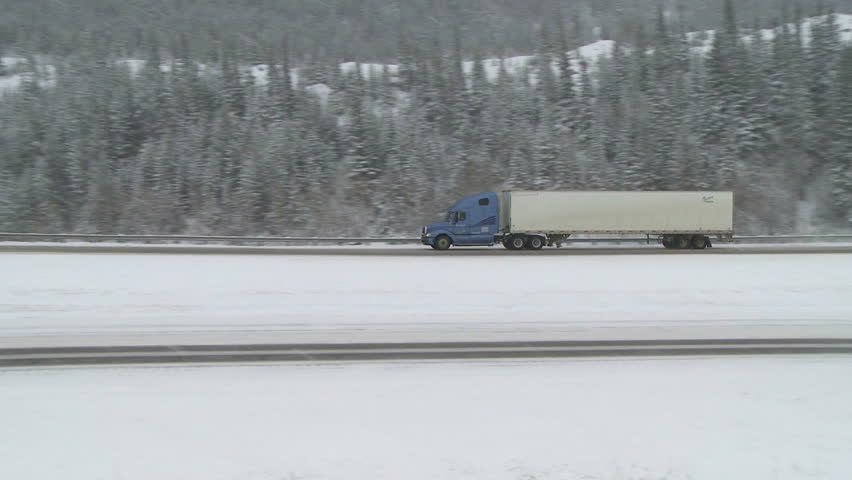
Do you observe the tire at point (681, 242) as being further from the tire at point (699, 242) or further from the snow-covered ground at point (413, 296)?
the snow-covered ground at point (413, 296)


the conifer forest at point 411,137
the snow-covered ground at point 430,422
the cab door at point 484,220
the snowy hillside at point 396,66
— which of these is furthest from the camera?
the snowy hillside at point 396,66

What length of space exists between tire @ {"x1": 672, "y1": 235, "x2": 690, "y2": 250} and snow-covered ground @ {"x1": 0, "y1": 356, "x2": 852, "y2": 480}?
22.1m

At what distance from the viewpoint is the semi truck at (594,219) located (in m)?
28.7

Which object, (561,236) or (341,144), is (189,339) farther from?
(341,144)

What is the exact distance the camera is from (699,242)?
29641 millimetres

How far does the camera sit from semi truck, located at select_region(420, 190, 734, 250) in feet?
94.2

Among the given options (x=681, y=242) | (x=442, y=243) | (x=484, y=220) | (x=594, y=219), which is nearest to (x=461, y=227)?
(x=484, y=220)

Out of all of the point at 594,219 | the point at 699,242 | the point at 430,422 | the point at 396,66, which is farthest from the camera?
the point at 396,66

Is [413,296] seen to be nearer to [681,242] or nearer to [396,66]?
[681,242]

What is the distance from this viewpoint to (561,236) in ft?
96.1

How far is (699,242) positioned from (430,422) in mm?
27369

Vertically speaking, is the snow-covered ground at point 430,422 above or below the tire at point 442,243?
below

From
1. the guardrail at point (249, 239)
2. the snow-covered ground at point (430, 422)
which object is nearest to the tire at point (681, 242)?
the guardrail at point (249, 239)

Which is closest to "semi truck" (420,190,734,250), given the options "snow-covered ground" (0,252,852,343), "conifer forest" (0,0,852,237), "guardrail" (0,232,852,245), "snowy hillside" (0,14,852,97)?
"guardrail" (0,232,852,245)
